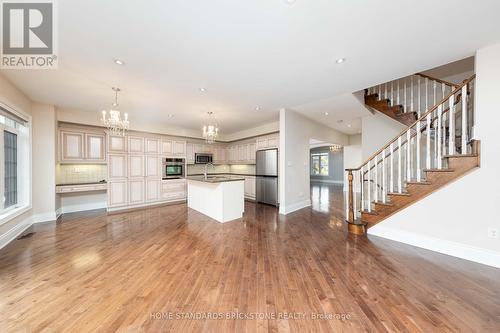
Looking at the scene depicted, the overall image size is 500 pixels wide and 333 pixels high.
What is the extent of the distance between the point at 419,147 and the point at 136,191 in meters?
6.99

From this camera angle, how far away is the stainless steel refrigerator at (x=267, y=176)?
5.76m

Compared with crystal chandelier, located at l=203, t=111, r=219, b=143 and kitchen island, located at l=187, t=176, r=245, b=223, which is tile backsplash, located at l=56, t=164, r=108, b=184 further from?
crystal chandelier, located at l=203, t=111, r=219, b=143

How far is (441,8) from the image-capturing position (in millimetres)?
1754

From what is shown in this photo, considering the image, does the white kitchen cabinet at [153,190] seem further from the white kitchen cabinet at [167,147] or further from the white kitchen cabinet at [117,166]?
the white kitchen cabinet at [167,147]

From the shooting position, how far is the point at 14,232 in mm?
3301

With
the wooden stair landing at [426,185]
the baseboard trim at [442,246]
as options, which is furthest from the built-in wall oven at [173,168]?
the baseboard trim at [442,246]

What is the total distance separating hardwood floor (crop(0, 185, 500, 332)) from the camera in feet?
4.98

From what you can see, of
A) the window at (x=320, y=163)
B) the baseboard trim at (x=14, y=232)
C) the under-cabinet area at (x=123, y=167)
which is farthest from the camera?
the window at (x=320, y=163)

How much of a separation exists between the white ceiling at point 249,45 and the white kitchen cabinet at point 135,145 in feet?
5.91

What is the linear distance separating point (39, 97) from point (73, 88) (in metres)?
1.23

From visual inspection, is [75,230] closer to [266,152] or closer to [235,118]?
[235,118]

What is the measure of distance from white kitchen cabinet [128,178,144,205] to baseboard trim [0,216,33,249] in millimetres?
1947

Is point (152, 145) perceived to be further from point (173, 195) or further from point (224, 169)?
point (224, 169)

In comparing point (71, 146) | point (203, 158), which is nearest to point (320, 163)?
point (203, 158)
